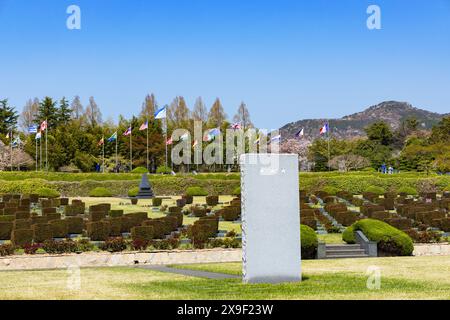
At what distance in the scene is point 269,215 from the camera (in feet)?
44.5

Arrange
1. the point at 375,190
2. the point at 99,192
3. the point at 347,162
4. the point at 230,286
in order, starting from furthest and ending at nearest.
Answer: the point at 347,162
the point at 375,190
the point at 99,192
the point at 230,286

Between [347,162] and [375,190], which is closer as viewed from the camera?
[375,190]

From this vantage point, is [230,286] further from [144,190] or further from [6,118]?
[6,118]

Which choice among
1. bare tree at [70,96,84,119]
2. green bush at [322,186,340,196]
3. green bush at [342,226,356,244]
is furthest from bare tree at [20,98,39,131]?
green bush at [342,226,356,244]

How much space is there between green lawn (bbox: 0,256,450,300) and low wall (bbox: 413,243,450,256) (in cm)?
932

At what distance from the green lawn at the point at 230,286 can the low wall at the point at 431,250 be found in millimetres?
9316

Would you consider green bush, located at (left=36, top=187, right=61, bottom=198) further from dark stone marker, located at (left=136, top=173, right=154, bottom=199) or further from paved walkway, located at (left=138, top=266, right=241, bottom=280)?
paved walkway, located at (left=138, top=266, right=241, bottom=280)

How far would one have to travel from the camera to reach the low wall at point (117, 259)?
75.6 feet

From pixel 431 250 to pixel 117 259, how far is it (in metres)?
11.6

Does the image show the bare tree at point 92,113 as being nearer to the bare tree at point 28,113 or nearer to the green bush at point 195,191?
the bare tree at point 28,113

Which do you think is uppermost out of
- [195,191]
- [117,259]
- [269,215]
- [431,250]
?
[269,215]

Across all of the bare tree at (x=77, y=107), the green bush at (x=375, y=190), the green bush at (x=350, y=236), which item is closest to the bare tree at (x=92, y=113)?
the bare tree at (x=77, y=107)

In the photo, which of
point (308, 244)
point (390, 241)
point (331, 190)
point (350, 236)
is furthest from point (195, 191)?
point (308, 244)
